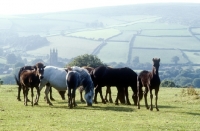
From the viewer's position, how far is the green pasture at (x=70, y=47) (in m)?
161

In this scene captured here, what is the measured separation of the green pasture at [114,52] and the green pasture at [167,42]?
701 centimetres

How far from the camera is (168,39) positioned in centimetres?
17512

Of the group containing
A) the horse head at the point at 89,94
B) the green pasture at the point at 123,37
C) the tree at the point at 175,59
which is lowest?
the tree at the point at 175,59

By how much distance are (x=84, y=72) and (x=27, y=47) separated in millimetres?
172007

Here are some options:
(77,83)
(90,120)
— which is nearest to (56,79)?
(77,83)

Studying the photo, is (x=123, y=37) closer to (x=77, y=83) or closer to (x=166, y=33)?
(x=166, y=33)

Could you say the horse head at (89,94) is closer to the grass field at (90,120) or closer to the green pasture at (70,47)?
the grass field at (90,120)

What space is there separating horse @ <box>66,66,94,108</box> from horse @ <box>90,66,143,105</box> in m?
2.34

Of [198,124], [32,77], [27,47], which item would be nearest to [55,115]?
[32,77]

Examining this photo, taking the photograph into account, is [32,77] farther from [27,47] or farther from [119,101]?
[27,47]

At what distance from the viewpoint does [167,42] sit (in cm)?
16775

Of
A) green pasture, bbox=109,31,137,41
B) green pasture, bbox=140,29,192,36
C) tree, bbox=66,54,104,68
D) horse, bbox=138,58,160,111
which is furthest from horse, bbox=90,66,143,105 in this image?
green pasture, bbox=140,29,192,36

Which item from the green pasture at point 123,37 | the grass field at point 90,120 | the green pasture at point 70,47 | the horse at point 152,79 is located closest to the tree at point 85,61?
the horse at point 152,79

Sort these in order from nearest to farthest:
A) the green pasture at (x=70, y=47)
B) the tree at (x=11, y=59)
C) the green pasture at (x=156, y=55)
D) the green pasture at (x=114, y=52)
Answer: the green pasture at (x=156, y=55) < the green pasture at (x=114, y=52) < the tree at (x=11, y=59) < the green pasture at (x=70, y=47)
